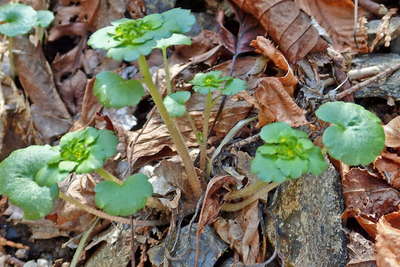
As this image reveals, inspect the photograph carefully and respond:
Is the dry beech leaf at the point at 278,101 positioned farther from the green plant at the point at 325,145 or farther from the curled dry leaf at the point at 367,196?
the green plant at the point at 325,145

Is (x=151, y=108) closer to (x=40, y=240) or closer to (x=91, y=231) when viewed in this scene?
(x=91, y=231)

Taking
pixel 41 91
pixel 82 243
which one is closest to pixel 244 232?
pixel 82 243

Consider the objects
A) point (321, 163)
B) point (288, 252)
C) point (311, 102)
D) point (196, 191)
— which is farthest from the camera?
point (311, 102)

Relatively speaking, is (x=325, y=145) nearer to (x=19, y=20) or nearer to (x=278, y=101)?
(x=278, y=101)

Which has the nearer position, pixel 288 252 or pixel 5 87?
pixel 288 252

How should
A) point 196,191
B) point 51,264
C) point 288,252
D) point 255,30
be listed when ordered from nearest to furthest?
point 288,252, point 196,191, point 51,264, point 255,30

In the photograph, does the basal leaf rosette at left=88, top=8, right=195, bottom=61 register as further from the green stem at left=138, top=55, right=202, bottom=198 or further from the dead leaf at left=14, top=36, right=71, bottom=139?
the dead leaf at left=14, top=36, right=71, bottom=139

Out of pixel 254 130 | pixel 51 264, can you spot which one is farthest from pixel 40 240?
pixel 254 130
